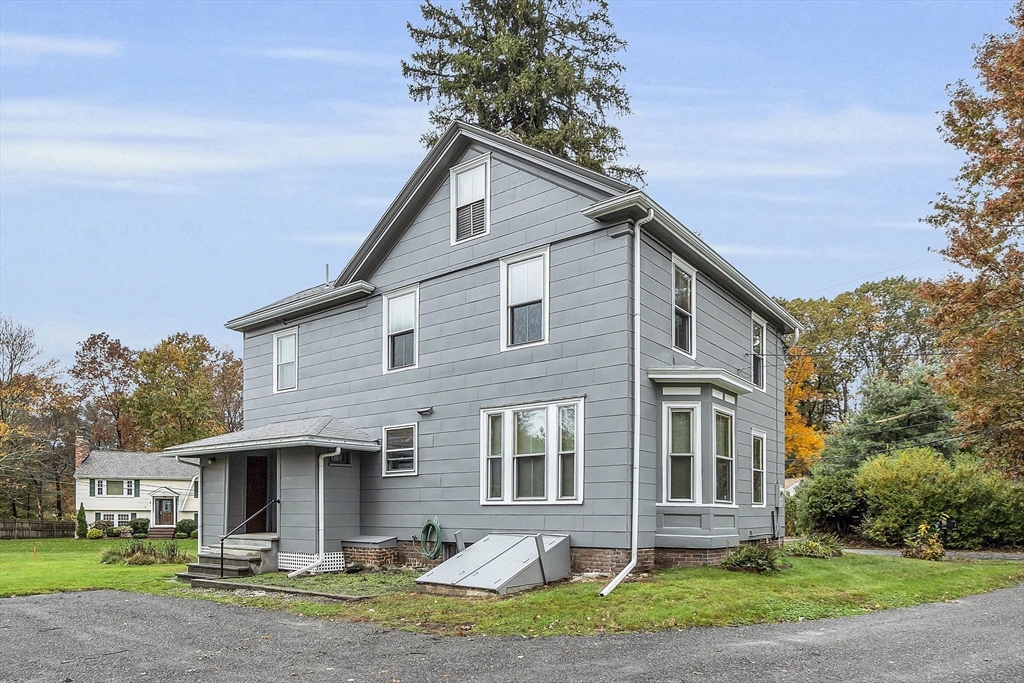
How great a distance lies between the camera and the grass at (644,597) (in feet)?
31.3

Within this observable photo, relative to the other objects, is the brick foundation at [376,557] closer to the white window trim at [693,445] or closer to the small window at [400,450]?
the small window at [400,450]

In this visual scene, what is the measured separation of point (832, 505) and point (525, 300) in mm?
13701

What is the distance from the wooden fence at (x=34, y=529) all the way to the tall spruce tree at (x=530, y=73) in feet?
90.7

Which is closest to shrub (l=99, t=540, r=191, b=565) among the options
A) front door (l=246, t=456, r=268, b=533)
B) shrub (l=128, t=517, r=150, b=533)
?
front door (l=246, t=456, r=268, b=533)

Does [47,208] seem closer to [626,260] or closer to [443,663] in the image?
[626,260]

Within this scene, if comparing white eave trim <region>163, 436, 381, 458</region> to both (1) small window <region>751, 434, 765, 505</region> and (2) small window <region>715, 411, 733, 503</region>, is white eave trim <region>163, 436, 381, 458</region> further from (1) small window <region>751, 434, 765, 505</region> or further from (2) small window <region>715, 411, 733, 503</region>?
(1) small window <region>751, 434, 765, 505</region>

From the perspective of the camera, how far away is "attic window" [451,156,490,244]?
15.2m

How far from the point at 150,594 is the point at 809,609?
408 inches

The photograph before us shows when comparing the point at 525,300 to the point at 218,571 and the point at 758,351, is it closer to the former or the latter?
the point at 758,351

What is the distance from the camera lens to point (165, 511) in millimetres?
46812

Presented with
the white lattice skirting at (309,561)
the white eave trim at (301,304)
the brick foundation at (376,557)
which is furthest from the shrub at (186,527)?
the brick foundation at (376,557)

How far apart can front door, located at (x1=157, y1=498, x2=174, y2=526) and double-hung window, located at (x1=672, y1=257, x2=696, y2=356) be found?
131 feet

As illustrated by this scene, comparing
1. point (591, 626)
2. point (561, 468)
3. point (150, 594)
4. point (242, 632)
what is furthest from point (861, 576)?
point (150, 594)

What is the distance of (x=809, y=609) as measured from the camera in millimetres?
10211
